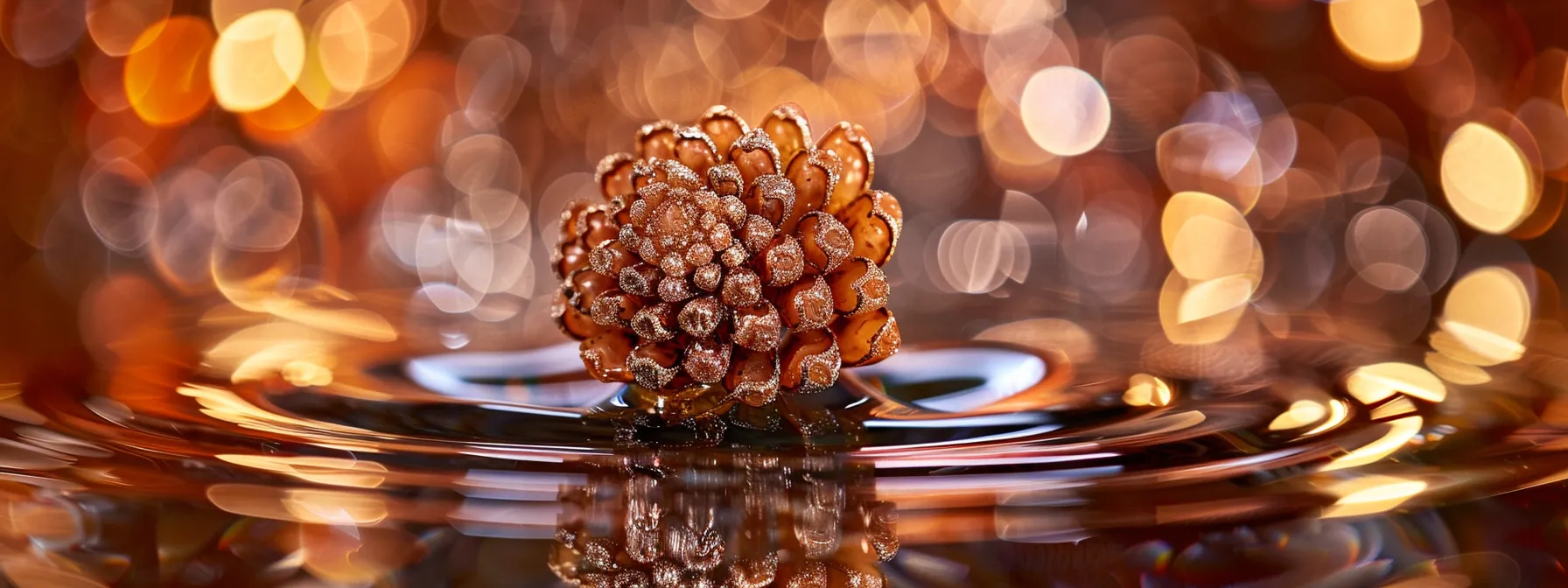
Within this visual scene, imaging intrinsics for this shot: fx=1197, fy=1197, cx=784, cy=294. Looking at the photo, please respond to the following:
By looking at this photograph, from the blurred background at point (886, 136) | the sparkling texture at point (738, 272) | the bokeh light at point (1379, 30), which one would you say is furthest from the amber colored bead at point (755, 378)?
the bokeh light at point (1379, 30)

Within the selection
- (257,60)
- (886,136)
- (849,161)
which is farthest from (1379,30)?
(257,60)

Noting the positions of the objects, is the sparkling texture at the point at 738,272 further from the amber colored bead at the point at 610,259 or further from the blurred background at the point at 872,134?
the blurred background at the point at 872,134

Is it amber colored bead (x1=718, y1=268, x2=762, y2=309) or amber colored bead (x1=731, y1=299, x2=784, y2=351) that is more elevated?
amber colored bead (x1=718, y1=268, x2=762, y2=309)

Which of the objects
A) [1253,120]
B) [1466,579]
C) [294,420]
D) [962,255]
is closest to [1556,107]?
[1253,120]

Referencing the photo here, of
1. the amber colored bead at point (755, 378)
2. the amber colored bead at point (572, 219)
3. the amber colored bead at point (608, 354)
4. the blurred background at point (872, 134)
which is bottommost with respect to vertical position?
the amber colored bead at point (755, 378)

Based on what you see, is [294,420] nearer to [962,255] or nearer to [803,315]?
[803,315]

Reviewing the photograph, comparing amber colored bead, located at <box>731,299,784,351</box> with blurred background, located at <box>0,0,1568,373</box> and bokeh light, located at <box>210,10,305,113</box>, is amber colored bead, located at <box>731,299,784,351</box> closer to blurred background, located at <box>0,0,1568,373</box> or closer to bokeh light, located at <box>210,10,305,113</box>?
blurred background, located at <box>0,0,1568,373</box>

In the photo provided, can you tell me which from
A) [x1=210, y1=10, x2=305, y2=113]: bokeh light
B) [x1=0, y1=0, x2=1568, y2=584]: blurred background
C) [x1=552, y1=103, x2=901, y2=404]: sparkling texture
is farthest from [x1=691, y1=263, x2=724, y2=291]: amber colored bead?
[x1=210, y1=10, x2=305, y2=113]: bokeh light
